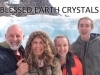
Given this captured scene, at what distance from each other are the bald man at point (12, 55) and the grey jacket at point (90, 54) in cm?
58

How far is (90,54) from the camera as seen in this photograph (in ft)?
8.11

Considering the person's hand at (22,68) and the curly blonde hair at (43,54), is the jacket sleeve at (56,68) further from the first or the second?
the person's hand at (22,68)

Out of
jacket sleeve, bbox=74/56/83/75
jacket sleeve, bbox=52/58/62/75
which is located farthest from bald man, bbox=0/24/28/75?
jacket sleeve, bbox=74/56/83/75

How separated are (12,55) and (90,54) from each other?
75 cm

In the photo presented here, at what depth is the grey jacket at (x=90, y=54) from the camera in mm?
2447

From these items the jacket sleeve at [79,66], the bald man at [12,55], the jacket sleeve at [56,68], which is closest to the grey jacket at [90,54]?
the jacket sleeve at [79,66]

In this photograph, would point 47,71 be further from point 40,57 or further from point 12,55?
point 12,55

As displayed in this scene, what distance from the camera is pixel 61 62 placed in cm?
233

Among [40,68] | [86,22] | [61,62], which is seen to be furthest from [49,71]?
[86,22]

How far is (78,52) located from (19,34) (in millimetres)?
621

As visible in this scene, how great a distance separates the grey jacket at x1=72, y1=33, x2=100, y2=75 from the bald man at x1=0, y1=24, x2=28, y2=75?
58 centimetres

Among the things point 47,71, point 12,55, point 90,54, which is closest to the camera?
point 47,71

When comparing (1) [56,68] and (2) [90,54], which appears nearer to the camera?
(1) [56,68]

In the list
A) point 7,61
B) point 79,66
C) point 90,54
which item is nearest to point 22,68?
point 7,61
